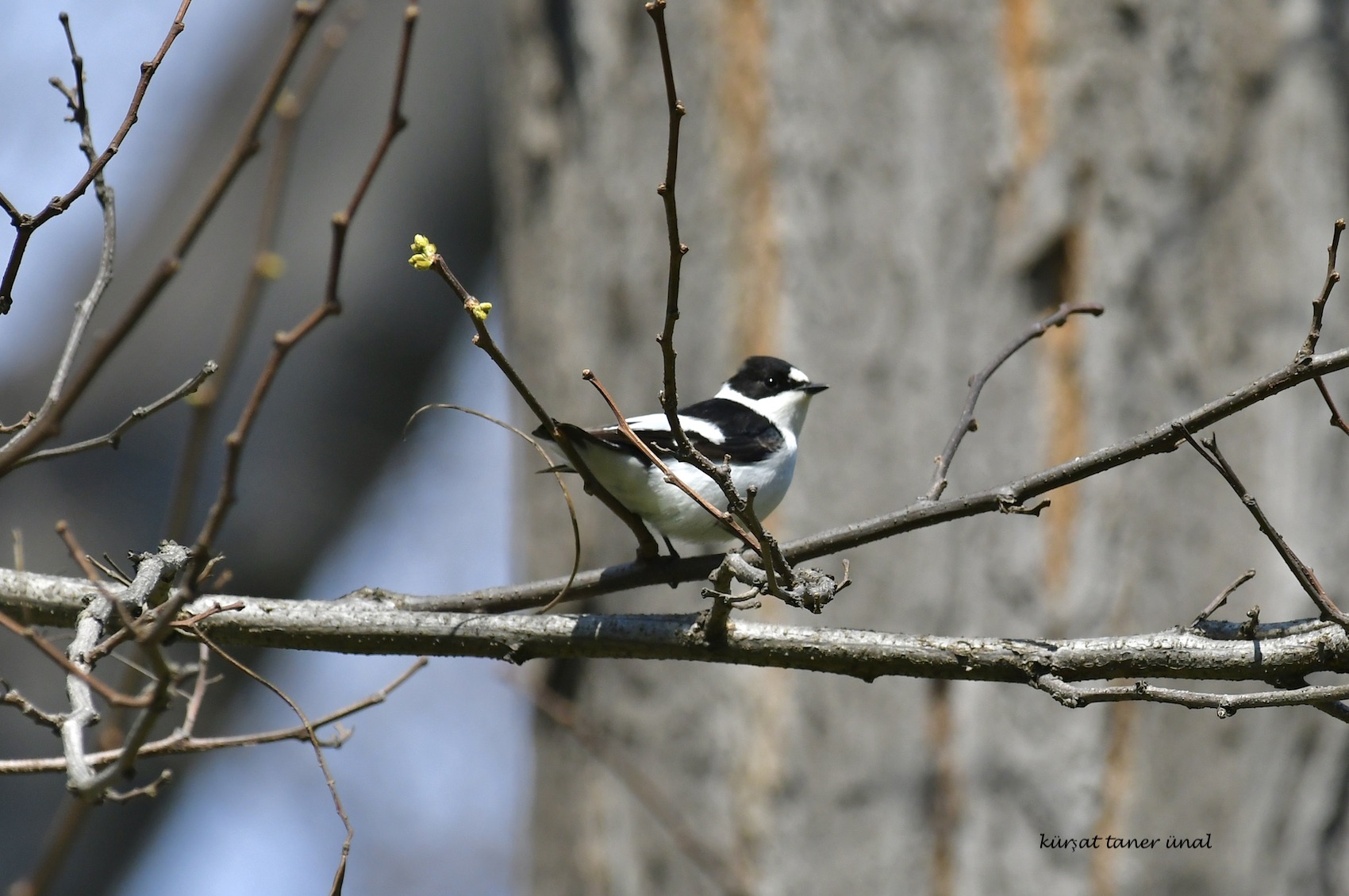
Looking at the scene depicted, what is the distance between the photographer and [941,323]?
394 cm

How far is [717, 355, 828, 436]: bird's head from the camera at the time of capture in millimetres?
3811

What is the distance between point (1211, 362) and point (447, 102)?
4.93m

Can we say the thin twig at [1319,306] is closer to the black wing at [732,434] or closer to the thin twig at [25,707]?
the black wing at [732,434]

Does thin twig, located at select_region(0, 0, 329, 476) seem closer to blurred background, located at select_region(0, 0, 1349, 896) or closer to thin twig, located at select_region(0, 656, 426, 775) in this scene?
thin twig, located at select_region(0, 656, 426, 775)

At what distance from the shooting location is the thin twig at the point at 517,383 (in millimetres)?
1492

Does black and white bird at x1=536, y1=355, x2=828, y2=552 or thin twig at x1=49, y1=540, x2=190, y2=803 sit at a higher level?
black and white bird at x1=536, y1=355, x2=828, y2=552

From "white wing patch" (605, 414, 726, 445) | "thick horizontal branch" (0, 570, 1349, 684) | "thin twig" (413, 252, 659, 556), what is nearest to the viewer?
"thin twig" (413, 252, 659, 556)

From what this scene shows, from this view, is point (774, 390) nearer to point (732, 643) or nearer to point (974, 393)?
point (974, 393)

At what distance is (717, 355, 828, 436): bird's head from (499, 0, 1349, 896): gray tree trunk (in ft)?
0.37

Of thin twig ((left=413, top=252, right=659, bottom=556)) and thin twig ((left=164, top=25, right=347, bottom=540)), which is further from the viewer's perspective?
thin twig ((left=413, top=252, right=659, bottom=556))

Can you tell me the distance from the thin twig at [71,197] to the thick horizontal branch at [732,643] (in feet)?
2.05

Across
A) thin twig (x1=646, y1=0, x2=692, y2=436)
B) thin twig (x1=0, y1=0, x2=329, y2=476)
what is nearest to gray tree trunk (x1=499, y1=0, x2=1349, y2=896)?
thin twig (x1=646, y1=0, x2=692, y2=436)

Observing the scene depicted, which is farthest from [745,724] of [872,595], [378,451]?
[378,451]

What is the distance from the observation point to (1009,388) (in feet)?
12.9
